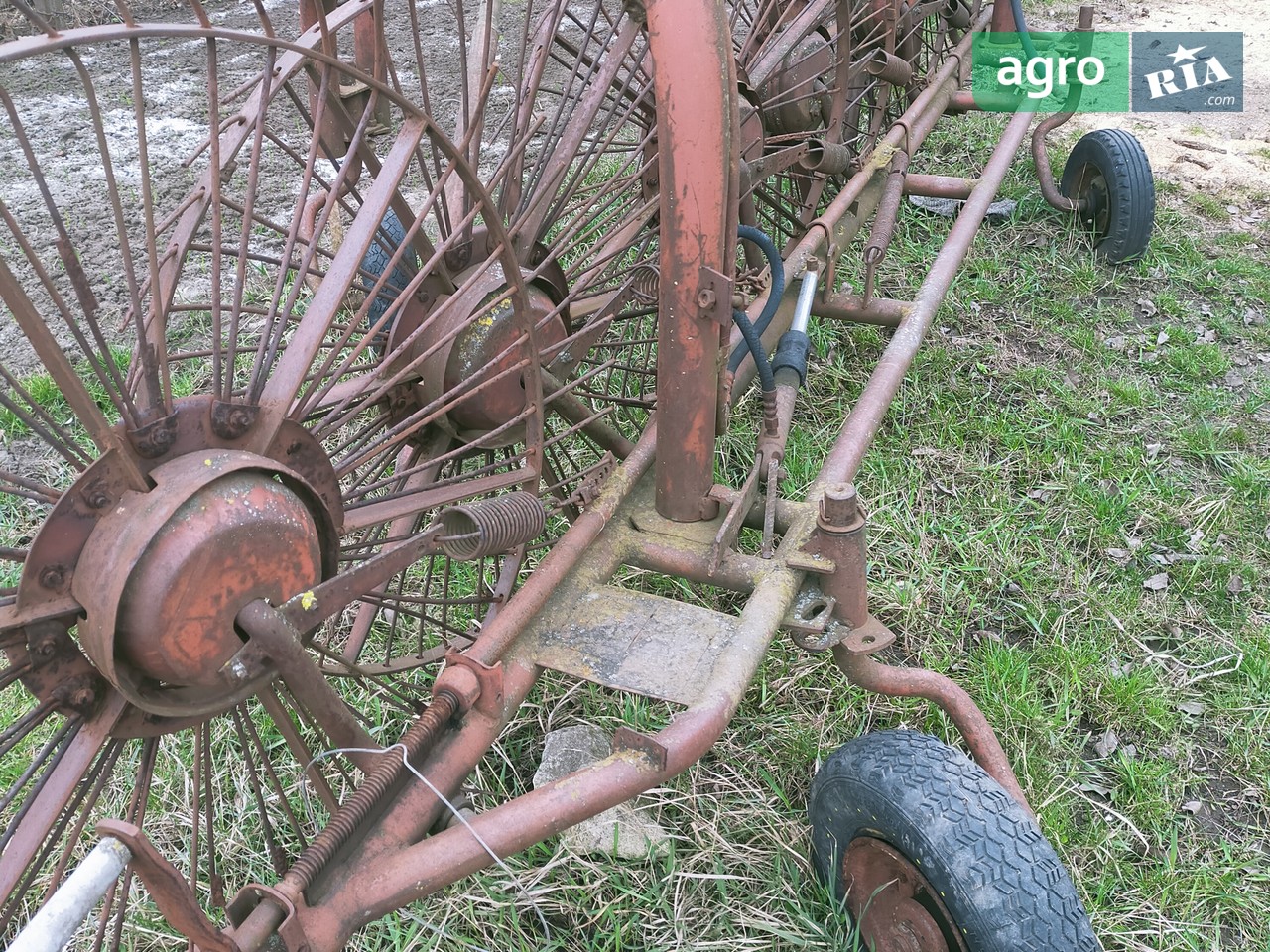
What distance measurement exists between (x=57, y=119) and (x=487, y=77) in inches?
168

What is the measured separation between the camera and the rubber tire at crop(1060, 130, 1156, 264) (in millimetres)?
3930

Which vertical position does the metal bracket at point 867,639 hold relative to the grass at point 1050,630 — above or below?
above

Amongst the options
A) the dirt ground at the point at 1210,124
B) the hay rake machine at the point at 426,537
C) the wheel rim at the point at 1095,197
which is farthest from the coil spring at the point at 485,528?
the dirt ground at the point at 1210,124

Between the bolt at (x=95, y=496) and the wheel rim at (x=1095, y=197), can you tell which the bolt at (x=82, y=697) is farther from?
the wheel rim at (x=1095, y=197)

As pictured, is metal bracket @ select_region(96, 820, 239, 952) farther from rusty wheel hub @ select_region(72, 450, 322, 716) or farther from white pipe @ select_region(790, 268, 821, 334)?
white pipe @ select_region(790, 268, 821, 334)

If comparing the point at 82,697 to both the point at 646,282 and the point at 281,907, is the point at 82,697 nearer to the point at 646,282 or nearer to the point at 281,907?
the point at 281,907

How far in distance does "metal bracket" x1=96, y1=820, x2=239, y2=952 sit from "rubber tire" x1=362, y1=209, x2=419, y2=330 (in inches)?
50.8

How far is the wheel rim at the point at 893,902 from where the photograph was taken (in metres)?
1.85

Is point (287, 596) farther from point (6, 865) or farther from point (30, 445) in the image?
point (30, 445)

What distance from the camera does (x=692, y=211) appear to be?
1903 mm

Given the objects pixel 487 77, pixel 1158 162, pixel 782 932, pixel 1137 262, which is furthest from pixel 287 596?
pixel 1158 162

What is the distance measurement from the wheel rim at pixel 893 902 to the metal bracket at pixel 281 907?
3.32 feet

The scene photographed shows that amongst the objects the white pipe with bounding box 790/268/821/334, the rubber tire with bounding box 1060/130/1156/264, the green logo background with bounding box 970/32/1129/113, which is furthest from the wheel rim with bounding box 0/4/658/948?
the rubber tire with bounding box 1060/130/1156/264

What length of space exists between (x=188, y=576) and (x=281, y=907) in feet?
1.50
